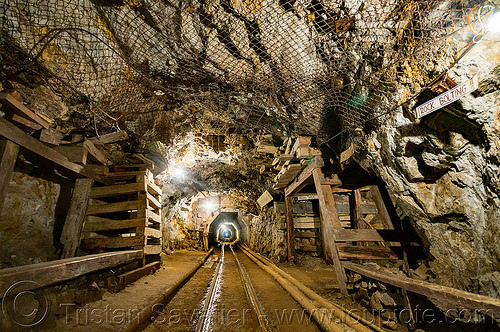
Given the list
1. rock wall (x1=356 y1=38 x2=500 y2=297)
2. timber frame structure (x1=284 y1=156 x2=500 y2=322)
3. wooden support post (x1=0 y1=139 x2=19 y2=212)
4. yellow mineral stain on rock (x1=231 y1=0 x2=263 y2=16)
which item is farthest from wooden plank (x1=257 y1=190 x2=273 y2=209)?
wooden support post (x1=0 y1=139 x2=19 y2=212)

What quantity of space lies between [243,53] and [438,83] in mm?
3760

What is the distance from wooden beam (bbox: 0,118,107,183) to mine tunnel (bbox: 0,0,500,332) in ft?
0.12

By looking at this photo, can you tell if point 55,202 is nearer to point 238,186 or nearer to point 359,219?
point 359,219

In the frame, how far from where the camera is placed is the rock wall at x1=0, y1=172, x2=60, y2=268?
13.5 ft

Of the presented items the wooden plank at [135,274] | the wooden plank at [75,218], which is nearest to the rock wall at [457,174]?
the wooden plank at [135,274]

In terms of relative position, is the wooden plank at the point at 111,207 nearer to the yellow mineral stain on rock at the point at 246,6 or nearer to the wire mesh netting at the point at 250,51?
the wire mesh netting at the point at 250,51

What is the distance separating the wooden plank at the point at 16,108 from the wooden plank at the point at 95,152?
118 cm

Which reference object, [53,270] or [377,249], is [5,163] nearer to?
[53,270]

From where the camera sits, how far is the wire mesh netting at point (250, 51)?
2.82 m

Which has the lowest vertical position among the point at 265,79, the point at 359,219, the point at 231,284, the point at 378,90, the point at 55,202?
the point at 231,284

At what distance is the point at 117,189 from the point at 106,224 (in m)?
0.93

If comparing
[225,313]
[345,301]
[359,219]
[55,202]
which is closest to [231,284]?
[225,313]

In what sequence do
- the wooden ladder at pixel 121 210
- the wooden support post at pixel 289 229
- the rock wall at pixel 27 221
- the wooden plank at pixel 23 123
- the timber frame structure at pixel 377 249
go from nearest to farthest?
the timber frame structure at pixel 377 249 → the wooden plank at pixel 23 123 → the rock wall at pixel 27 221 → the wooden ladder at pixel 121 210 → the wooden support post at pixel 289 229

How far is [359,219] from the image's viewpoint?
6.41 metres
